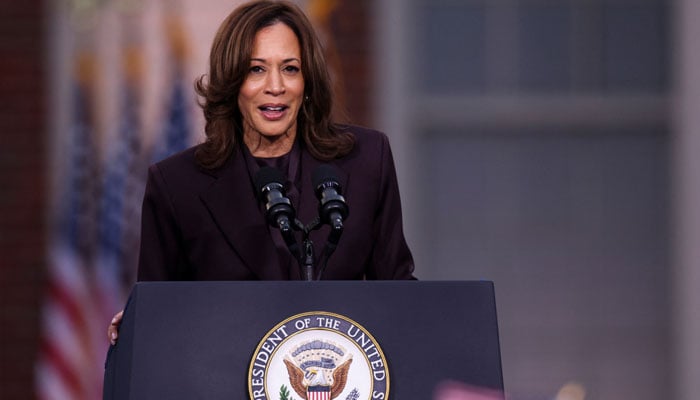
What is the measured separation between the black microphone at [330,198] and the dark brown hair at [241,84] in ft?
1.25

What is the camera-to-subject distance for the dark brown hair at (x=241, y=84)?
3.57m

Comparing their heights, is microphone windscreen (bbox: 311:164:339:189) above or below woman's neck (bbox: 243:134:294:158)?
below

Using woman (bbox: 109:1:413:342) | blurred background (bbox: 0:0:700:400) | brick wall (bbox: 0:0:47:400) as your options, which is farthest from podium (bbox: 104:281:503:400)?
brick wall (bbox: 0:0:47:400)

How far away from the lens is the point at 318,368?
9.96ft

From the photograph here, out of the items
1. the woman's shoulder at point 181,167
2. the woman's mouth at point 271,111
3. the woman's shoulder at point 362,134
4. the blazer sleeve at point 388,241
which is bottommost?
the blazer sleeve at point 388,241

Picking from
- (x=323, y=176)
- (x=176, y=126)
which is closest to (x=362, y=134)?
(x=323, y=176)

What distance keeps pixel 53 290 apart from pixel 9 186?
0.63 metres

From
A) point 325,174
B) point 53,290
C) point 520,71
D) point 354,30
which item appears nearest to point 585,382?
point 520,71

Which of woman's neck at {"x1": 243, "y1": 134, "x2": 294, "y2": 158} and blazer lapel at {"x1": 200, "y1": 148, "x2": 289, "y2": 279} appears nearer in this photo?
blazer lapel at {"x1": 200, "y1": 148, "x2": 289, "y2": 279}

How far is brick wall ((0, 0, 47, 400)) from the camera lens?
767cm

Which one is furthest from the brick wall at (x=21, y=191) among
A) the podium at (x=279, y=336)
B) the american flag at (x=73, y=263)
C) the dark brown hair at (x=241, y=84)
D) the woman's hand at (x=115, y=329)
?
the podium at (x=279, y=336)

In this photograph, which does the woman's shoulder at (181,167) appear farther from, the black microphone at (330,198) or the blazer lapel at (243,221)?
the black microphone at (330,198)

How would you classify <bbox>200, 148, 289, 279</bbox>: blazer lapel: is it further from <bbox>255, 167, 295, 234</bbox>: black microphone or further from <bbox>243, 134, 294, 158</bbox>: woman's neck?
<bbox>255, 167, 295, 234</bbox>: black microphone

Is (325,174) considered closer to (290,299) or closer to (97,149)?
(290,299)
